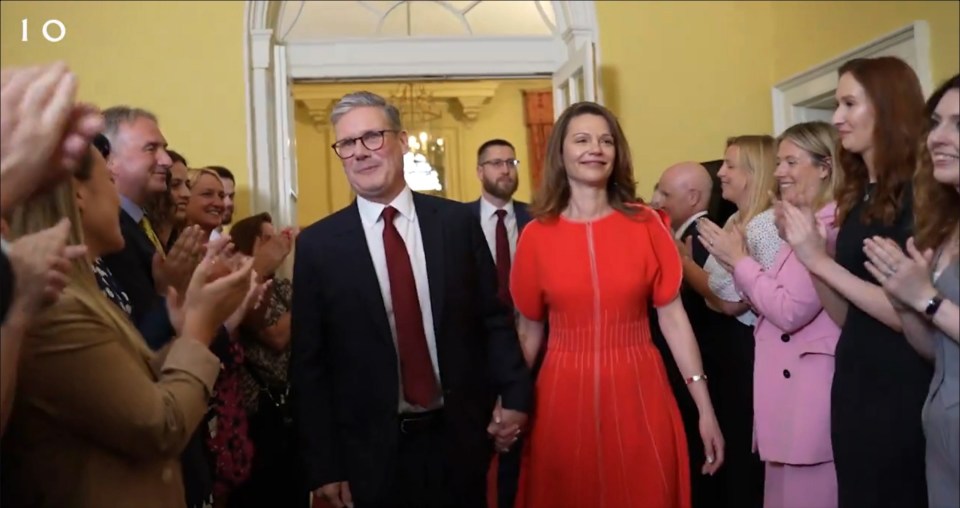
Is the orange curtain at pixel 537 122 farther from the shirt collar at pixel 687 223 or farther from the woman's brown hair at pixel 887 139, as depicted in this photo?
the woman's brown hair at pixel 887 139

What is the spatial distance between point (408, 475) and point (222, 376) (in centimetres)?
76

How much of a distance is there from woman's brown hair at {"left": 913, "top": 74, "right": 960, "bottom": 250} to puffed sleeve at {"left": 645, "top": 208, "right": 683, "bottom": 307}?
660 millimetres

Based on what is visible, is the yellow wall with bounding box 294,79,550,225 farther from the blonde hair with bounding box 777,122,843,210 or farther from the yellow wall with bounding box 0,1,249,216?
the blonde hair with bounding box 777,122,843,210

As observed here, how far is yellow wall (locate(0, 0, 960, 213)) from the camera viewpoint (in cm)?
501

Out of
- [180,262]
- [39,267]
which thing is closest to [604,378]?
[180,262]

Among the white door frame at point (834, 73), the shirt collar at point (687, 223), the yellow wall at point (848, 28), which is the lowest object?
the shirt collar at point (687, 223)

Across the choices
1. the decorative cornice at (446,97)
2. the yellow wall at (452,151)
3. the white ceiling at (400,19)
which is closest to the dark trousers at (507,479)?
the white ceiling at (400,19)

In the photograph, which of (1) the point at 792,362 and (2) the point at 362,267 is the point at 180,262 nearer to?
(2) the point at 362,267

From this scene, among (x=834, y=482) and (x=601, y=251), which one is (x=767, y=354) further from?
(x=601, y=251)

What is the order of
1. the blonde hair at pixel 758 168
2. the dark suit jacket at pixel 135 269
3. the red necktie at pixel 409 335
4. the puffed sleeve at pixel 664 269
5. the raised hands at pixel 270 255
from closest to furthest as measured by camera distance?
the dark suit jacket at pixel 135 269
the red necktie at pixel 409 335
the puffed sleeve at pixel 664 269
the raised hands at pixel 270 255
the blonde hair at pixel 758 168

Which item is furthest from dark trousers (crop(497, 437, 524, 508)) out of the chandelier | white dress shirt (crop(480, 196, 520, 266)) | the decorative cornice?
the decorative cornice

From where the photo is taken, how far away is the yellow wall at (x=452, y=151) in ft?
28.8

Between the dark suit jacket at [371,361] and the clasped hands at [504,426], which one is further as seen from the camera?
the clasped hands at [504,426]

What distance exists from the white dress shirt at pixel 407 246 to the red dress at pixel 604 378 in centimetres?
34
